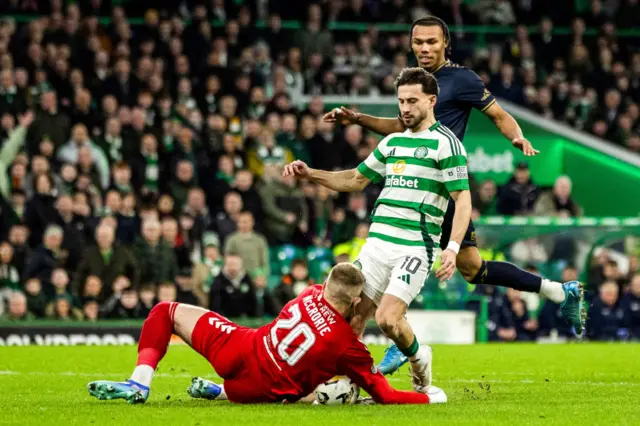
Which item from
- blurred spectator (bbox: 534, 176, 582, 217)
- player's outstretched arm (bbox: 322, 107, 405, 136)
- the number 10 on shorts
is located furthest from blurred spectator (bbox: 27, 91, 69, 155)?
the number 10 on shorts

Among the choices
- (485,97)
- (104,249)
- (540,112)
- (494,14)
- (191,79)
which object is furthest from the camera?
(494,14)

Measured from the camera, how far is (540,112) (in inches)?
921

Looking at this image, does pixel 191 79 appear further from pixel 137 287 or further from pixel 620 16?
pixel 620 16

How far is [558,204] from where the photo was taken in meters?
19.5

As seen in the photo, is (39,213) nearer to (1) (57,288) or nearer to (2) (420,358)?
(1) (57,288)

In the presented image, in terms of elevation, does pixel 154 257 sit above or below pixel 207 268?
above

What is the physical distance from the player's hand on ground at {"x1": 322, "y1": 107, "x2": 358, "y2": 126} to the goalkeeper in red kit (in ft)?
5.73

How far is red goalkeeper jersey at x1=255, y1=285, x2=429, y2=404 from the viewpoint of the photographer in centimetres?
782

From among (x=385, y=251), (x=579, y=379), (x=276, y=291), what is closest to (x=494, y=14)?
(x=276, y=291)

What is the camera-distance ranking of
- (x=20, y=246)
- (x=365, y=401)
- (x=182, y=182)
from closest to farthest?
(x=365, y=401) → (x=20, y=246) → (x=182, y=182)

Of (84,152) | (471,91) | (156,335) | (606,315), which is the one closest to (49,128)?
(84,152)

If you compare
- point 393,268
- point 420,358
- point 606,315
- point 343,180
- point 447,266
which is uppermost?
point 343,180

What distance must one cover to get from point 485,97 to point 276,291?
7.63 metres

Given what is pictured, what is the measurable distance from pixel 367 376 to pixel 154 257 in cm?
894
